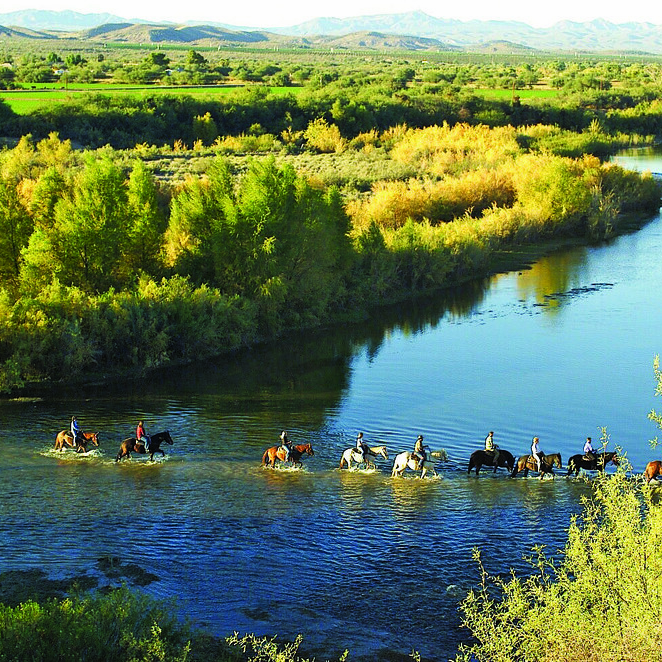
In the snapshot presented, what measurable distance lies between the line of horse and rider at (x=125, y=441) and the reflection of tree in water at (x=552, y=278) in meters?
28.9

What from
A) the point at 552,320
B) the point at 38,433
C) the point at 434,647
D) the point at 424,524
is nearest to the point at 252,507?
the point at 424,524

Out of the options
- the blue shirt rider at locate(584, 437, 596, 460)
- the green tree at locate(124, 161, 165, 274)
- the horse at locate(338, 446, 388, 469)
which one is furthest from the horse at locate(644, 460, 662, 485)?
the green tree at locate(124, 161, 165, 274)

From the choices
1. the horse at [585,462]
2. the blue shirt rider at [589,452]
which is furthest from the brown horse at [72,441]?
the blue shirt rider at [589,452]

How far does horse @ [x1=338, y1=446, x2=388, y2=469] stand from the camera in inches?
1182

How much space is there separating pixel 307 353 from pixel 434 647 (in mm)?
27510

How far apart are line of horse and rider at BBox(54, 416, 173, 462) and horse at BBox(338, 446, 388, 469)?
612 centimetres

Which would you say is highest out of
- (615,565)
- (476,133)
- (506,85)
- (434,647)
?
(506,85)

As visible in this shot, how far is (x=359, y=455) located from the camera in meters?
29.9

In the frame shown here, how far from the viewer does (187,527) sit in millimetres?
25625

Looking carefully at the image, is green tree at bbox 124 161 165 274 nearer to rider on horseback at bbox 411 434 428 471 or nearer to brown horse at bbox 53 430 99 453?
brown horse at bbox 53 430 99 453

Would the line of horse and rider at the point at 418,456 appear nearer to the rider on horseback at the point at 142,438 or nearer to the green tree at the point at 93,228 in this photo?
the rider on horseback at the point at 142,438

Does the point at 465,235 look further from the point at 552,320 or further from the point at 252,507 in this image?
the point at 252,507

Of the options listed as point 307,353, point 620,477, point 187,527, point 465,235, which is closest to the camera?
point 620,477

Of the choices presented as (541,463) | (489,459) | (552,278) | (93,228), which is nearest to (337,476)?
(489,459)
